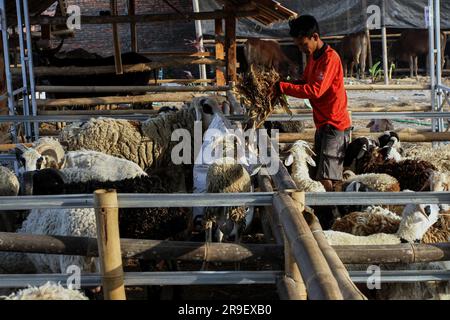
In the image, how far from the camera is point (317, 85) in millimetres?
5059

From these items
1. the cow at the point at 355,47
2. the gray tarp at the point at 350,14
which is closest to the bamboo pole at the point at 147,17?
the gray tarp at the point at 350,14

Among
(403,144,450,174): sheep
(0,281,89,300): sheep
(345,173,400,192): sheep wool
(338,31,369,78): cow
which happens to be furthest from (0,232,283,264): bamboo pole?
(338,31,369,78): cow

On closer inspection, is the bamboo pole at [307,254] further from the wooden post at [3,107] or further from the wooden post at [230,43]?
the wooden post at [230,43]

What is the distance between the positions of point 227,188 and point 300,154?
1.87 metres

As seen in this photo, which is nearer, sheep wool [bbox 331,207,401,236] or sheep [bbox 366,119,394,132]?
sheep wool [bbox 331,207,401,236]

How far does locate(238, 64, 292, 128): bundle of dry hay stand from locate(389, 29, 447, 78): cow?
57.1 feet

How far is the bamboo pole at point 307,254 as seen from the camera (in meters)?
2.20

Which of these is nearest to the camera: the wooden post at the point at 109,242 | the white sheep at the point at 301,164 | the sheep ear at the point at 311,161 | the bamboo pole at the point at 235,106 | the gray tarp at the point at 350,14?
the wooden post at the point at 109,242

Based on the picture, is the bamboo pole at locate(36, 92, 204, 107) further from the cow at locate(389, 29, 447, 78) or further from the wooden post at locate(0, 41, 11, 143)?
the cow at locate(389, 29, 447, 78)

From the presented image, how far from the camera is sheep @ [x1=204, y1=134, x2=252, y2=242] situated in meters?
4.66

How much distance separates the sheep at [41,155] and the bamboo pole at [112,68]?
134 inches
